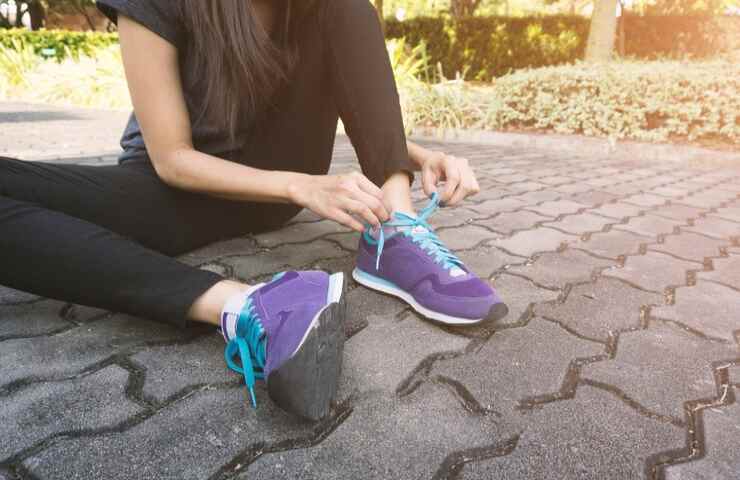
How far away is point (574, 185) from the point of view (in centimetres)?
338

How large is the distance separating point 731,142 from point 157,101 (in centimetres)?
503

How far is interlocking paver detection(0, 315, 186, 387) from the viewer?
1106 millimetres

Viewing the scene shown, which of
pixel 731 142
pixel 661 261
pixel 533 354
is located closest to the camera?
pixel 533 354

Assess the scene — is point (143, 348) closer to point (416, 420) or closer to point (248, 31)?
point (416, 420)

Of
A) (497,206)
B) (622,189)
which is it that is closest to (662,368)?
(497,206)

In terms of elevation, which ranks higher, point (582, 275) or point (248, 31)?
point (248, 31)

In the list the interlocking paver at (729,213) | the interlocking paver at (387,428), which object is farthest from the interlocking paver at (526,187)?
the interlocking paver at (387,428)

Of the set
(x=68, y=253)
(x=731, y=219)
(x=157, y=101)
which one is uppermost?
(x=157, y=101)

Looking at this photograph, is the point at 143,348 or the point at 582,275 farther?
the point at 582,275

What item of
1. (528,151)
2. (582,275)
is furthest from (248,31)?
(528,151)

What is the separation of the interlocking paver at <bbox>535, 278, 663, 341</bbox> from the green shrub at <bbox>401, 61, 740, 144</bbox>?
12.0 feet

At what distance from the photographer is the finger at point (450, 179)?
147 cm

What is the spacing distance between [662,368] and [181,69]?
4.78 feet

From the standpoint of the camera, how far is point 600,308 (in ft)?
5.02
